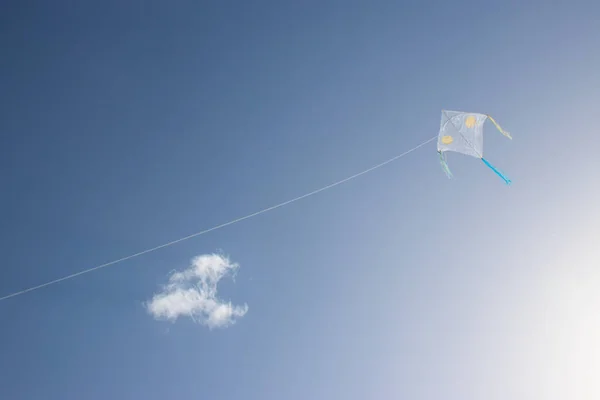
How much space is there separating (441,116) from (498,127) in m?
2.21

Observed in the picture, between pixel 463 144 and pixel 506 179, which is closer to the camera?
pixel 506 179

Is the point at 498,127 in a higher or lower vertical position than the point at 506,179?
higher

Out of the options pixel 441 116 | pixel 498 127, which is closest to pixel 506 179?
pixel 498 127

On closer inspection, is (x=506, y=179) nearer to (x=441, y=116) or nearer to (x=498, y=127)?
(x=498, y=127)

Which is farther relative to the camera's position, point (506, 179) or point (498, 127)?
point (498, 127)

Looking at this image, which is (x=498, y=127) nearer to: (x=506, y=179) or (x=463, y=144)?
(x=463, y=144)

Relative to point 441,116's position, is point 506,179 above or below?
below

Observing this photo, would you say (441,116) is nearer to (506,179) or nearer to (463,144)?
(463,144)

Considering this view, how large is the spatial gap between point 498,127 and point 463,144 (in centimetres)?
141

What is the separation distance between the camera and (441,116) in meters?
15.4

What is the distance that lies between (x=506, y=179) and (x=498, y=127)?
2.35m

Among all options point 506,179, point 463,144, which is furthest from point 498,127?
point 506,179

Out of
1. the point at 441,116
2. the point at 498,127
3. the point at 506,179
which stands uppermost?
the point at 441,116

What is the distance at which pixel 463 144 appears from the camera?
15250 millimetres
